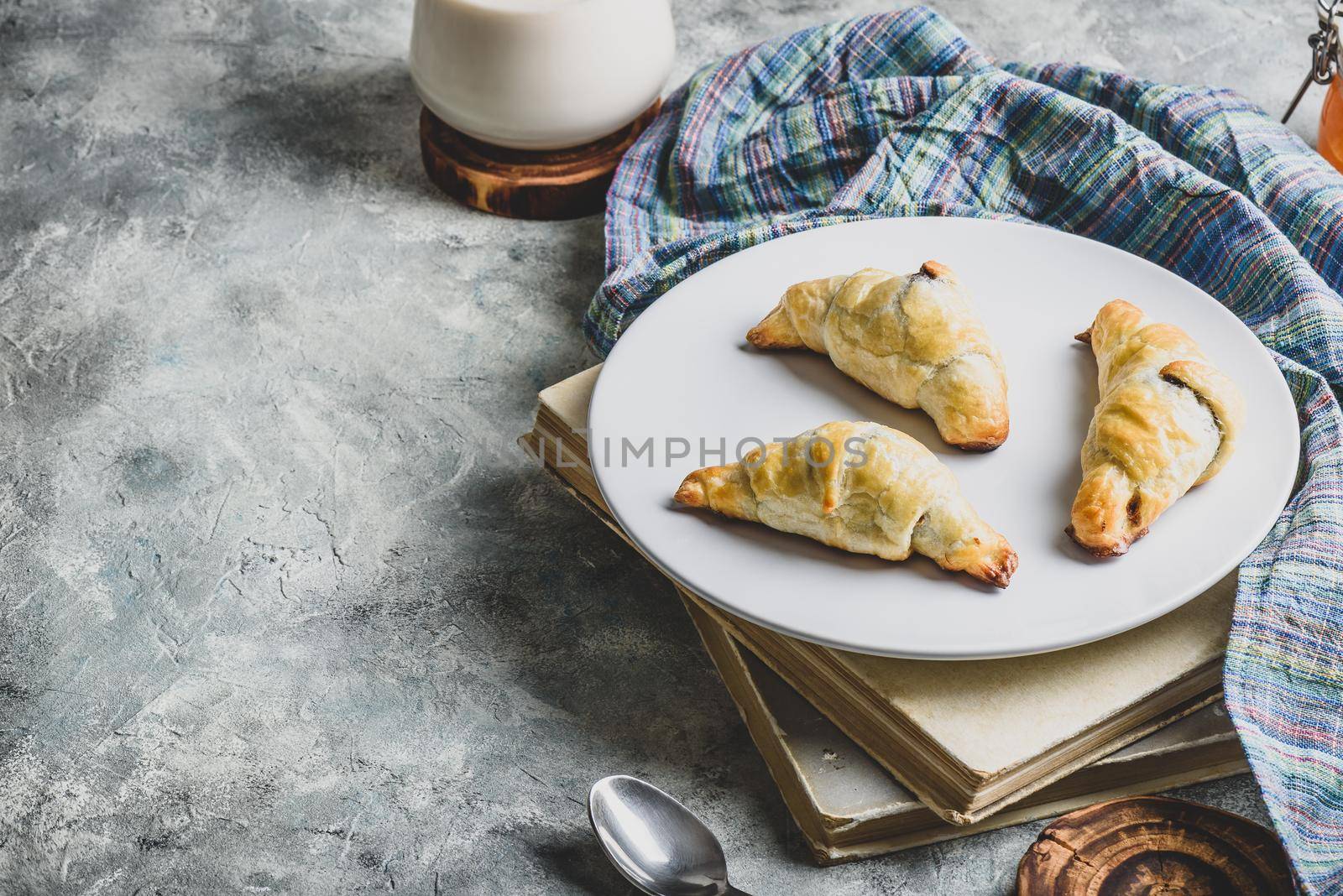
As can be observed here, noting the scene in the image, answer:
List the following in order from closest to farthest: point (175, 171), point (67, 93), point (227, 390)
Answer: point (227, 390) → point (175, 171) → point (67, 93)

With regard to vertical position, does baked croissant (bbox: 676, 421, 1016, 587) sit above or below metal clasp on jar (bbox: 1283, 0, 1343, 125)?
below

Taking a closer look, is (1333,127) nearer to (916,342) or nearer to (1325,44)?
(1325,44)

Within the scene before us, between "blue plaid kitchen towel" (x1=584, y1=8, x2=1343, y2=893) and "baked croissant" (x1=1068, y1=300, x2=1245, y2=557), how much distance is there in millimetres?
160

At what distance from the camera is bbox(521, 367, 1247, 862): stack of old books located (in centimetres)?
117

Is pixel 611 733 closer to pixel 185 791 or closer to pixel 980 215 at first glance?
pixel 185 791

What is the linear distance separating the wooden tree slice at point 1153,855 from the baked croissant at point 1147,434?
0.81 feet

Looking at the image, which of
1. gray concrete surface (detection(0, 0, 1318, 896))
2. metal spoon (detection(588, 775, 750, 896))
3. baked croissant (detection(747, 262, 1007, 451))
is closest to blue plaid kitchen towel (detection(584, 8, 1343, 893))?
gray concrete surface (detection(0, 0, 1318, 896))

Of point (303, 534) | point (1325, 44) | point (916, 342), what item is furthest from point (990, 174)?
point (303, 534)

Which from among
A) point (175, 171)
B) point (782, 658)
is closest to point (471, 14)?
point (175, 171)

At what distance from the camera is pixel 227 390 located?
5.65 feet

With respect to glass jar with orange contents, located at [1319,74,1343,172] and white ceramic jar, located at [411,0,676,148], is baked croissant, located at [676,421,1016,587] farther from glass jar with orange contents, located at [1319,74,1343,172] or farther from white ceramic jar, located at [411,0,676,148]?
glass jar with orange contents, located at [1319,74,1343,172]

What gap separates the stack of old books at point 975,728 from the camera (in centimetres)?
117

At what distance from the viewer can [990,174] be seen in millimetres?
1894

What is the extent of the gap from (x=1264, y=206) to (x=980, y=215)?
39 centimetres
